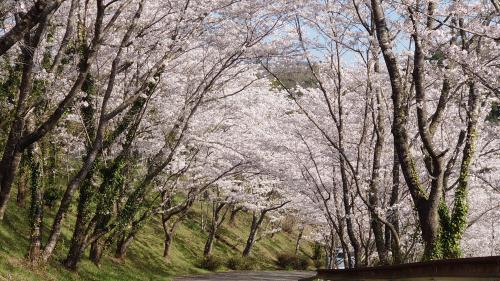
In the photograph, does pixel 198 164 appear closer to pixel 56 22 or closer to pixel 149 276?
pixel 149 276

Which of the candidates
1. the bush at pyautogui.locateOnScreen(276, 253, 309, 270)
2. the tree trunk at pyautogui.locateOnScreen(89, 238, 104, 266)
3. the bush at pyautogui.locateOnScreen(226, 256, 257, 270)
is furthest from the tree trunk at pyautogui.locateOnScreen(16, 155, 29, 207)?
the bush at pyautogui.locateOnScreen(276, 253, 309, 270)

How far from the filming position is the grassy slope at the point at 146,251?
47.1ft

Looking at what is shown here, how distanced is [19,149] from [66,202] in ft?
10.4

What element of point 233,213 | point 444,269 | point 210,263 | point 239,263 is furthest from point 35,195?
point 233,213

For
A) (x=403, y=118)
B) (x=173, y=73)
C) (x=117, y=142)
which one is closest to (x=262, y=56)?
(x=173, y=73)

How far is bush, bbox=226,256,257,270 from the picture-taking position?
37562 millimetres

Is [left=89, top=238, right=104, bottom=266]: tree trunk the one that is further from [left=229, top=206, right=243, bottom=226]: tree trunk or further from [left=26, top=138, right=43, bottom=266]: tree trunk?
[left=229, top=206, right=243, bottom=226]: tree trunk

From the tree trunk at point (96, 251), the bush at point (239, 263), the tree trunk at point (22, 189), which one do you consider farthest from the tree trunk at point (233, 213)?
the tree trunk at point (22, 189)

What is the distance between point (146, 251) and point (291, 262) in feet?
62.7

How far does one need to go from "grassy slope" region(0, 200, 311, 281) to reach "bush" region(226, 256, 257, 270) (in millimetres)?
2314

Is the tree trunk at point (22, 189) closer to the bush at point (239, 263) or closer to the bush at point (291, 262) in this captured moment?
the bush at point (239, 263)

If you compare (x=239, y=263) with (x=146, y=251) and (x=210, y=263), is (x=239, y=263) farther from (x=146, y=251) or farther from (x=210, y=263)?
(x=146, y=251)

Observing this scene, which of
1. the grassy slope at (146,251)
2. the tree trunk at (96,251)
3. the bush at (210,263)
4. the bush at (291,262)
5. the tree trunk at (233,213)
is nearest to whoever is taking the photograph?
the grassy slope at (146,251)

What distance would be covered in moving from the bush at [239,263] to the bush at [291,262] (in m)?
8.35
